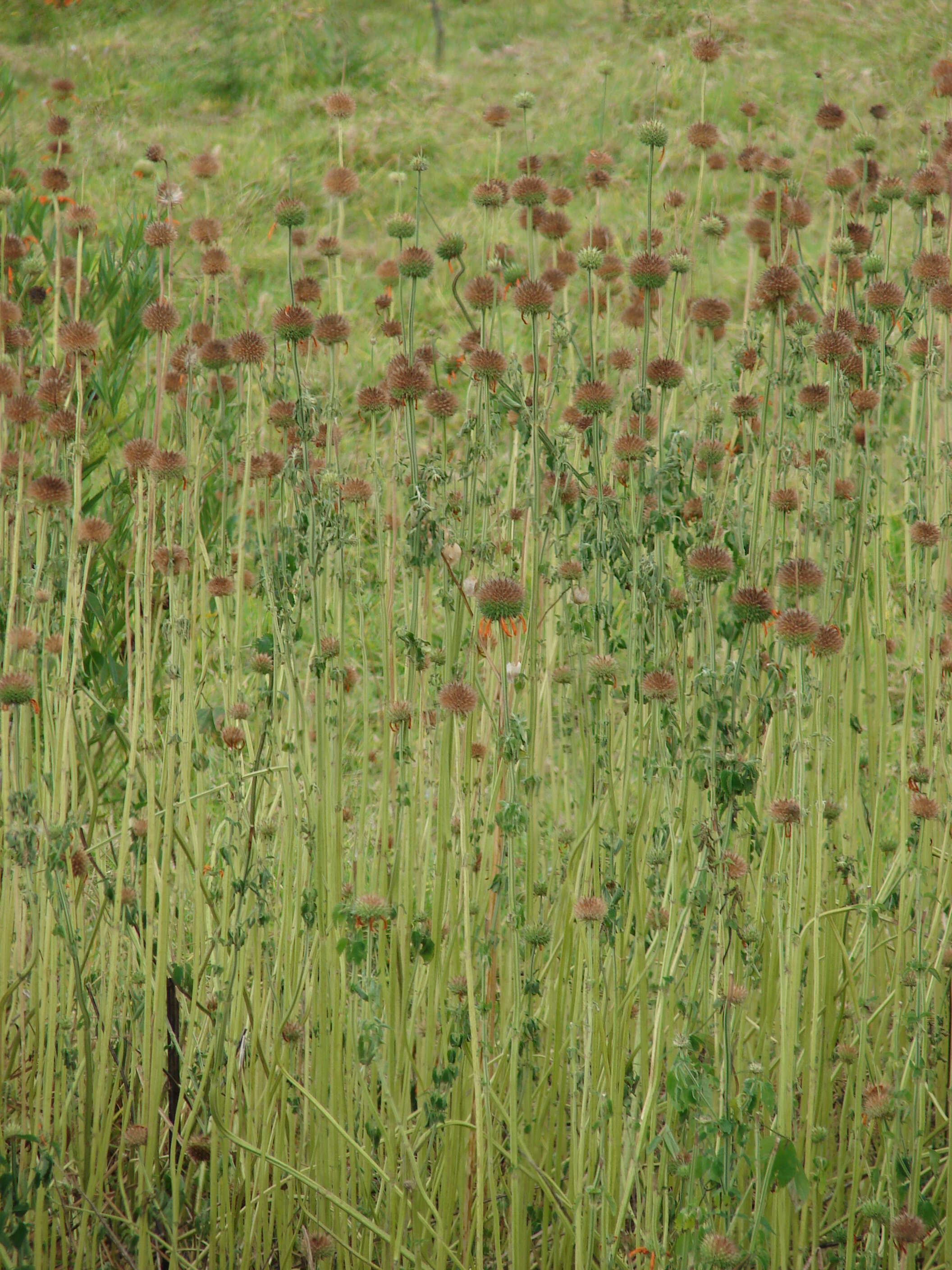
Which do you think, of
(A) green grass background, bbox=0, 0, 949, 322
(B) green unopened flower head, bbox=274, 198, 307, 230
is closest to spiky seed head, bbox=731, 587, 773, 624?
(B) green unopened flower head, bbox=274, 198, 307, 230

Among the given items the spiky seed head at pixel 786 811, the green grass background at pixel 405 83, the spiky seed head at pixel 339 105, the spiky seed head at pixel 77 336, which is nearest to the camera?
the spiky seed head at pixel 786 811

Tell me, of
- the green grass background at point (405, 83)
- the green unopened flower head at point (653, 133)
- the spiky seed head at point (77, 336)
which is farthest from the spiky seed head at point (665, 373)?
the green grass background at point (405, 83)

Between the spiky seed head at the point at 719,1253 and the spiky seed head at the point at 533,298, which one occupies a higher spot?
the spiky seed head at the point at 533,298

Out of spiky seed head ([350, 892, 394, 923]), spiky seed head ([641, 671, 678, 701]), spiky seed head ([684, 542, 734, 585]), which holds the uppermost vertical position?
spiky seed head ([684, 542, 734, 585])

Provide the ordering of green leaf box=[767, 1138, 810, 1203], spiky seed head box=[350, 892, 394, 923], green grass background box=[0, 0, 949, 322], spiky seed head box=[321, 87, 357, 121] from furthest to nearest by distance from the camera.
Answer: green grass background box=[0, 0, 949, 322] → spiky seed head box=[321, 87, 357, 121] → spiky seed head box=[350, 892, 394, 923] → green leaf box=[767, 1138, 810, 1203]

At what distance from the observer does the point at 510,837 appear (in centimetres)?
147

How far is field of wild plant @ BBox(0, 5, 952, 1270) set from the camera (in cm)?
154

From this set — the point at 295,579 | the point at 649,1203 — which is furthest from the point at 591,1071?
the point at 295,579

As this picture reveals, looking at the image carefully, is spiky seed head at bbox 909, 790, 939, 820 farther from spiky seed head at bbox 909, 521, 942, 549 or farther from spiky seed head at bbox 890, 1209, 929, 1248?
spiky seed head at bbox 890, 1209, 929, 1248

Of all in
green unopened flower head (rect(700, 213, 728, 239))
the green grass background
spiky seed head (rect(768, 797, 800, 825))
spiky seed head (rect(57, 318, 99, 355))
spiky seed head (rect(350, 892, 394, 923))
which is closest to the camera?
spiky seed head (rect(768, 797, 800, 825))

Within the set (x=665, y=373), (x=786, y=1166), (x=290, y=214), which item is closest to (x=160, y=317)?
(x=290, y=214)

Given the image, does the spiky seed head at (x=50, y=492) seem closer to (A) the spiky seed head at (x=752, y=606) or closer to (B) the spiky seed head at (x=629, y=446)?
(B) the spiky seed head at (x=629, y=446)

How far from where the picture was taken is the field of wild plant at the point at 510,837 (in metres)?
1.54

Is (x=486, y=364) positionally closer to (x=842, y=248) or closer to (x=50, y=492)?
(x=50, y=492)
